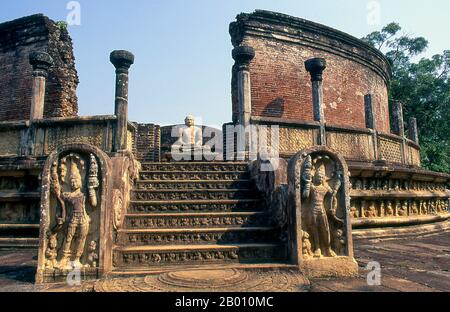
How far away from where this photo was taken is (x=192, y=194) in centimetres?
516

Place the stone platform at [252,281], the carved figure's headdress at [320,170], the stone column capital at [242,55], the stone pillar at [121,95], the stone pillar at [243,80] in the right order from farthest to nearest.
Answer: the stone column capital at [242,55] → the stone pillar at [243,80] → the stone pillar at [121,95] → the carved figure's headdress at [320,170] → the stone platform at [252,281]

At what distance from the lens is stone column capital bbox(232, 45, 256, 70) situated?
6.97 metres

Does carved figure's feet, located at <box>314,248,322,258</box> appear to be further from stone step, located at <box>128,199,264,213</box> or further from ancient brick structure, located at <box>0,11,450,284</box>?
stone step, located at <box>128,199,264,213</box>

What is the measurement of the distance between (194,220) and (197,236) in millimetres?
383

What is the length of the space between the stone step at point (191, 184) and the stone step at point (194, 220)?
1.10m

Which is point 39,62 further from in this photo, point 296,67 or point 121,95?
point 296,67

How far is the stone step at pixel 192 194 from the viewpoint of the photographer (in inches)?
200

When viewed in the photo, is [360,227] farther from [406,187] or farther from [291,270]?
[291,270]

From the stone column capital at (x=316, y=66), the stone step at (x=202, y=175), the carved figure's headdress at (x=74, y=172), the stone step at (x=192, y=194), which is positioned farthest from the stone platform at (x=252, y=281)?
the stone column capital at (x=316, y=66)

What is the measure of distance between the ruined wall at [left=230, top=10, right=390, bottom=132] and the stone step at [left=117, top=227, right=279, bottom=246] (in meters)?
7.22

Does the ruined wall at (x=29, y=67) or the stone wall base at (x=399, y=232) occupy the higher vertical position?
the ruined wall at (x=29, y=67)

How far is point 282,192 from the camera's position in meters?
3.86

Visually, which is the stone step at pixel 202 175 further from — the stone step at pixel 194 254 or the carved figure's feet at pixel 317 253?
the carved figure's feet at pixel 317 253

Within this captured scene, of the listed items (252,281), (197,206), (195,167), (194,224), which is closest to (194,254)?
(194,224)
